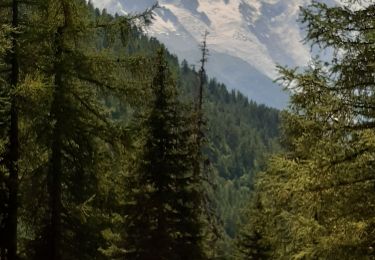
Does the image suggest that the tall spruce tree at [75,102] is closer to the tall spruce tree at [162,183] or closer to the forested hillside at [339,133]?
the forested hillside at [339,133]

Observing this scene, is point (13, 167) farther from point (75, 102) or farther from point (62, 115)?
point (75, 102)

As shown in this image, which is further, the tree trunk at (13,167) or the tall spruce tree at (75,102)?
the tall spruce tree at (75,102)

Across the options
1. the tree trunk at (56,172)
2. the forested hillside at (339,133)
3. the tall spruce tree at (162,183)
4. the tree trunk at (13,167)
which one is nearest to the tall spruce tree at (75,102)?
the tree trunk at (56,172)

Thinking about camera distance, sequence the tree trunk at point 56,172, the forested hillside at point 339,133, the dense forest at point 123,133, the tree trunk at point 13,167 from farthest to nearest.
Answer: the tree trunk at point 56,172, the tree trunk at point 13,167, the dense forest at point 123,133, the forested hillside at point 339,133

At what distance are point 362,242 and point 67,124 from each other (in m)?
6.51

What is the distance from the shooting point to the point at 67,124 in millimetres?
11789

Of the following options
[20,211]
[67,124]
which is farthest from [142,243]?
[67,124]

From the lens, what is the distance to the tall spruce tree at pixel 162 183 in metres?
18.4

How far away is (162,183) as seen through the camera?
731 inches

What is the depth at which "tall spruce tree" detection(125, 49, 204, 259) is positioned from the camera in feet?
60.3

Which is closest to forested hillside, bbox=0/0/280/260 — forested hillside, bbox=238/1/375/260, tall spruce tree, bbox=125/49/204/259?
tall spruce tree, bbox=125/49/204/259

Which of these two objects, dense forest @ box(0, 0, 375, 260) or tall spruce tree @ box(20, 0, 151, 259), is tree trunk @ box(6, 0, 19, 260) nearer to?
dense forest @ box(0, 0, 375, 260)

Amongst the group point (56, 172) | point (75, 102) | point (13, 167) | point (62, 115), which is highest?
point (75, 102)

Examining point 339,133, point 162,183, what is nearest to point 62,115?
point 339,133
